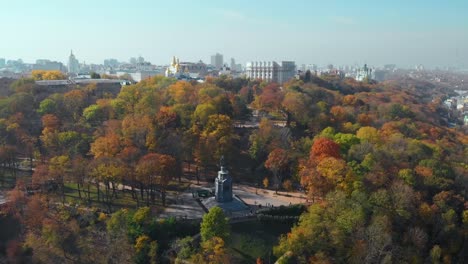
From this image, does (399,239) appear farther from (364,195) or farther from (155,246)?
(155,246)

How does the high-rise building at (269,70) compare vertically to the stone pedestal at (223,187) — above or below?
above

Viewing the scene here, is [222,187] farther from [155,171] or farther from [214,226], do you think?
[214,226]

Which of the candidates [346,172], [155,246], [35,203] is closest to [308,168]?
[346,172]

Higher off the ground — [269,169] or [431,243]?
[269,169]

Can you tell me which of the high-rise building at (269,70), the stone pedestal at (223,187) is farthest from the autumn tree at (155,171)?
the high-rise building at (269,70)

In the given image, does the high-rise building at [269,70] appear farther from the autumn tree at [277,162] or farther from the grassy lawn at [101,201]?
the grassy lawn at [101,201]

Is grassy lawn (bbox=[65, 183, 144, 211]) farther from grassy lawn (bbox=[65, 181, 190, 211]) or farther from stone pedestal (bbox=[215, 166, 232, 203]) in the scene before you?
stone pedestal (bbox=[215, 166, 232, 203])
